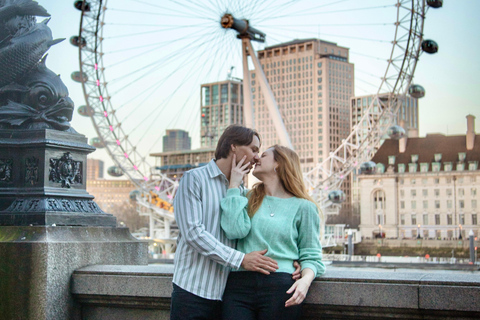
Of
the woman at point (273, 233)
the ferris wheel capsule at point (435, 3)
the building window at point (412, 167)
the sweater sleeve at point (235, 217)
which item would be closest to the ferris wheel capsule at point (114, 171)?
the ferris wheel capsule at point (435, 3)

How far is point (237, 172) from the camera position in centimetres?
416

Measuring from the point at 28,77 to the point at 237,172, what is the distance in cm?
324

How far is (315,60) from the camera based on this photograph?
91375 mm

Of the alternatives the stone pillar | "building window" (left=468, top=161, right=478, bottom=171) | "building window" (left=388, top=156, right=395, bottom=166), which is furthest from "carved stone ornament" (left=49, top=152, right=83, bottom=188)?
"building window" (left=388, top=156, right=395, bottom=166)

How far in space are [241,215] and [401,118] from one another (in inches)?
3465

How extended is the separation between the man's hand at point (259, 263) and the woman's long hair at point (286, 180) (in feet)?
0.93

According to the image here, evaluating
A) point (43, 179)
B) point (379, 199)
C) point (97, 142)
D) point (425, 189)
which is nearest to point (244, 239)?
point (43, 179)

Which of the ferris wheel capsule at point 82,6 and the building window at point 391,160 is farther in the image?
the building window at point 391,160

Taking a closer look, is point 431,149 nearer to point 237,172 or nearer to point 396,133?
point 396,133

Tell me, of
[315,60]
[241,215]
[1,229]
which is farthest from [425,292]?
[315,60]

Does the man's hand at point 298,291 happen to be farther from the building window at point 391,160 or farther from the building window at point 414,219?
the building window at point 391,160

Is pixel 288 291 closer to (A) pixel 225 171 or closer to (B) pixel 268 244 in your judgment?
(B) pixel 268 244

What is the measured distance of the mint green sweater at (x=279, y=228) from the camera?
13.1ft

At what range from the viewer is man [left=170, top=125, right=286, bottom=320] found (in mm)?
3924
